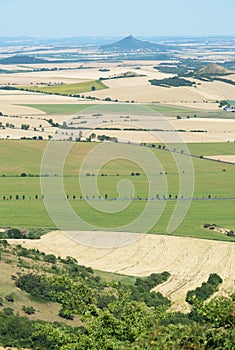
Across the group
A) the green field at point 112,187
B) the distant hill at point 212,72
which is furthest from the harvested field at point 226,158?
the distant hill at point 212,72

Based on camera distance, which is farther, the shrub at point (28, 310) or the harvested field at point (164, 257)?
the harvested field at point (164, 257)

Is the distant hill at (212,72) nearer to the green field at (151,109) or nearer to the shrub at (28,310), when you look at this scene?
the green field at (151,109)

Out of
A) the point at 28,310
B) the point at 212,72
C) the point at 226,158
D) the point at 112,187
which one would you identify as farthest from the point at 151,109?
the point at 28,310

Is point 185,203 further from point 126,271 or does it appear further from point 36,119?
point 36,119

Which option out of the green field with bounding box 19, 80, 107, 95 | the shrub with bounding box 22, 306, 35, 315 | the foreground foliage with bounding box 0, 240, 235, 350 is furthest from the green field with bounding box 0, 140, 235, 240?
the green field with bounding box 19, 80, 107, 95

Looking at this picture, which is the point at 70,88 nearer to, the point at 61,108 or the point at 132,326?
the point at 61,108

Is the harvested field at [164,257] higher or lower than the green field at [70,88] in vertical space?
higher

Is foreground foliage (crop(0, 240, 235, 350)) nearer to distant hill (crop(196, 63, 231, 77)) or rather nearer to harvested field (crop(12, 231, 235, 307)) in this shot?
harvested field (crop(12, 231, 235, 307))
